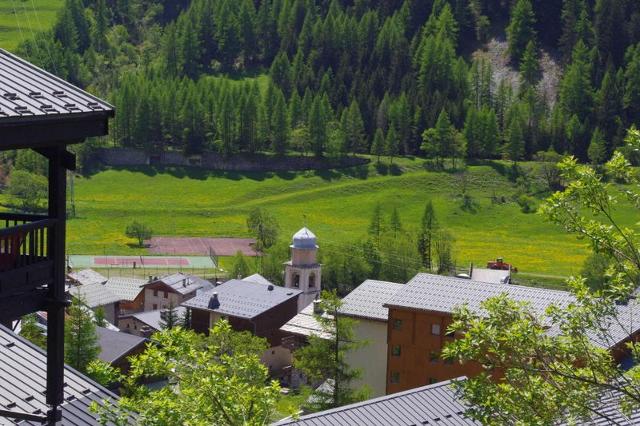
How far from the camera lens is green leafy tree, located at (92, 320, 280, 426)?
11.5 metres

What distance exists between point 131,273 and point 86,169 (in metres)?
50.6

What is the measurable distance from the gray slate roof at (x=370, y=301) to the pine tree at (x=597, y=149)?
9449cm

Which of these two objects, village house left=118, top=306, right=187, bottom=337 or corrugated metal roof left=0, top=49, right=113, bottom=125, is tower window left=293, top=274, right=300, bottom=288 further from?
corrugated metal roof left=0, top=49, right=113, bottom=125

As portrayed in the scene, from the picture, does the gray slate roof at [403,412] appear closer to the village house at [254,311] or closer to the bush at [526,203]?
the village house at [254,311]

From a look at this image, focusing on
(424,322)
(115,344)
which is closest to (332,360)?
(424,322)

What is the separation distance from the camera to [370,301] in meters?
59.7

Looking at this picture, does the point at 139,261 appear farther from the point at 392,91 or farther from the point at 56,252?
the point at 56,252

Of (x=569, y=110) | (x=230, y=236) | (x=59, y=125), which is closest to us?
(x=59, y=125)

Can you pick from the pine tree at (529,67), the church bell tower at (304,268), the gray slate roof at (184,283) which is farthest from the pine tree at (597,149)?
the gray slate roof at (184,283)

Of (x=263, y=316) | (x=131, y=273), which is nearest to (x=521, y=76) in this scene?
(x=131, y=273)

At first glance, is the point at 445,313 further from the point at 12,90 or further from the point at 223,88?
the point at 223,88

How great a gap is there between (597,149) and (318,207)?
144 ft

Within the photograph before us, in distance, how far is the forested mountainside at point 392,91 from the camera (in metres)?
155

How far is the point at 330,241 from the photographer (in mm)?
111438
